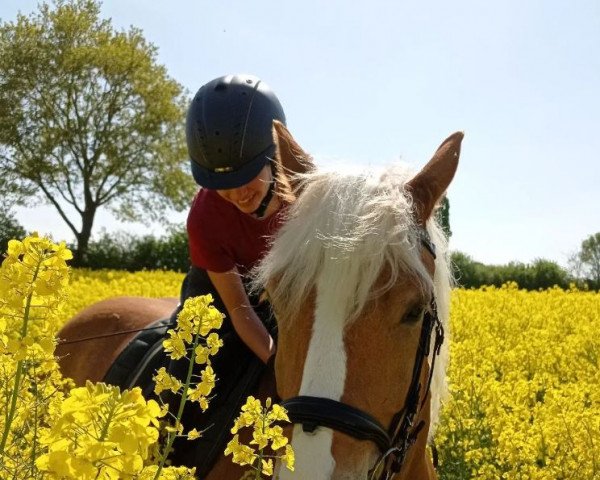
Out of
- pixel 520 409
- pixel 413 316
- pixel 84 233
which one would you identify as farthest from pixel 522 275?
pixel 413 316

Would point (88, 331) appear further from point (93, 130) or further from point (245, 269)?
point (93, 130)

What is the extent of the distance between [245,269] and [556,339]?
22.9 feet

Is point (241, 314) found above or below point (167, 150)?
below

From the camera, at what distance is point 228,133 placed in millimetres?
3641

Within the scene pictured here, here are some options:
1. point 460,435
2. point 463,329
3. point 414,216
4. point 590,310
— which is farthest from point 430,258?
point 590,310

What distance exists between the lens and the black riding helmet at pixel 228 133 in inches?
142

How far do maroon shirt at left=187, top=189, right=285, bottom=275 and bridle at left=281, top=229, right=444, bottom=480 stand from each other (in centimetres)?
109

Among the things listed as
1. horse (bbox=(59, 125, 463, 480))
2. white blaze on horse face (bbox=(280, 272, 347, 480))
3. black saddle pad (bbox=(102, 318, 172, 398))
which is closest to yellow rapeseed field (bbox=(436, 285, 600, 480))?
horse (bbox=(59, 125, 463, 480))

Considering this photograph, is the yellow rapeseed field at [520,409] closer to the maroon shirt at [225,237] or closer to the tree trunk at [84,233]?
the maroon shirt at [225,237]

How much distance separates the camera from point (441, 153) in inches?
99.5

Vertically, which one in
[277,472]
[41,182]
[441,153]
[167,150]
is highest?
[167,150]

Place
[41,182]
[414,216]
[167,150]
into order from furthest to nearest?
1. [167,150]
2. [41,182]
3. [414,216]

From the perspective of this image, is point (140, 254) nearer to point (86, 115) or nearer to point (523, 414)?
point (86, 115)

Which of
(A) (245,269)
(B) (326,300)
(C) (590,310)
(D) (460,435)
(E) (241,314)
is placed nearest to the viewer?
(B) (326,300)
